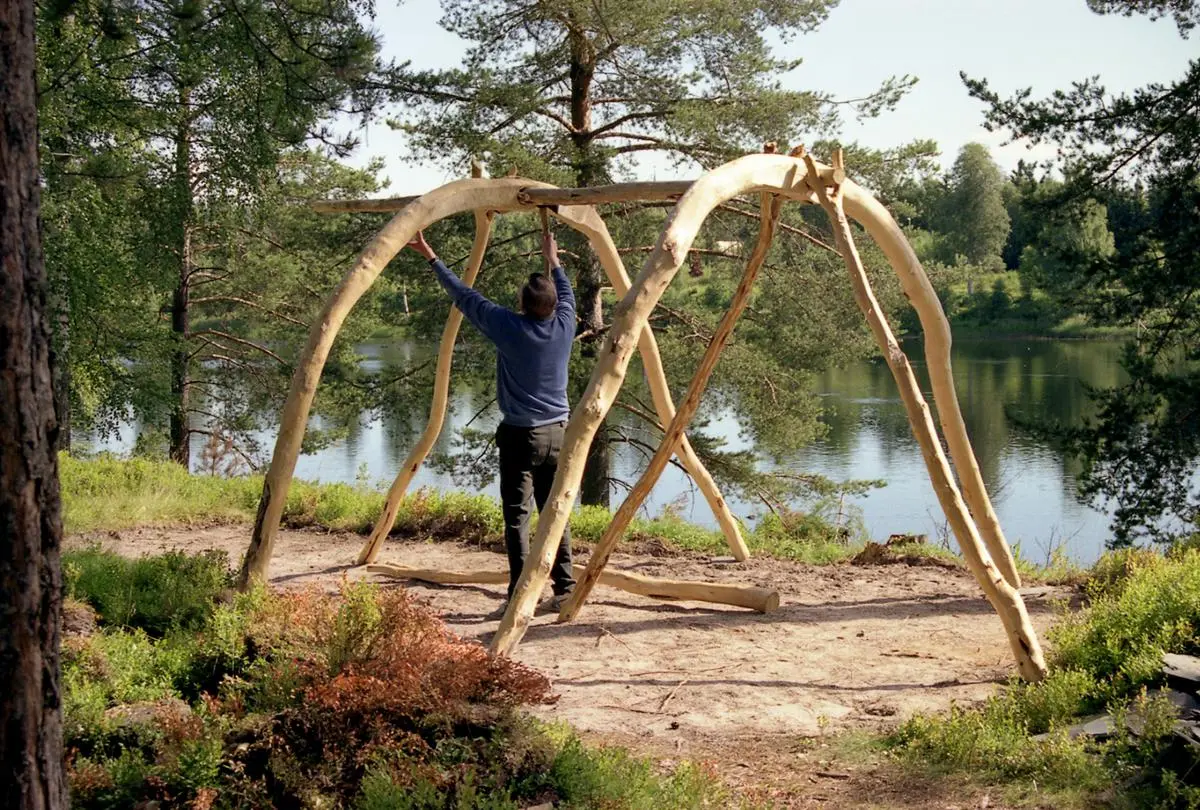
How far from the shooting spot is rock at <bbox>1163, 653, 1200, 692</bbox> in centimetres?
472

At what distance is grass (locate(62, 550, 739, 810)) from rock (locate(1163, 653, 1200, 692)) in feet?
6.85

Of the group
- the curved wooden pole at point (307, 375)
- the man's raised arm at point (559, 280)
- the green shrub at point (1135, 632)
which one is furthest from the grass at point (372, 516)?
the curved wooden pole at point (307, 375)

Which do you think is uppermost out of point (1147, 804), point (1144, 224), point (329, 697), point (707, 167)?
point (707, 167)

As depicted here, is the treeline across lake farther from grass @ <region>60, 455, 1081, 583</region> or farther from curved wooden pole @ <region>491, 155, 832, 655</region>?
curved wooden pole @ <region>491, 155, 832, 655</region>

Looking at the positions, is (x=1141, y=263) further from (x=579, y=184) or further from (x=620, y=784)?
(x=620, y=784)

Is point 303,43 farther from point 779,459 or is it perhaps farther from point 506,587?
point 779,459

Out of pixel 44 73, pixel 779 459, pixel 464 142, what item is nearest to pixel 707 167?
pixel 464 142

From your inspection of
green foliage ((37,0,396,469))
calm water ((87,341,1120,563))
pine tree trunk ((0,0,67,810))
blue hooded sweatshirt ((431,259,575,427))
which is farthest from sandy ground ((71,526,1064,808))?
calm water ((87,341,1120,563))

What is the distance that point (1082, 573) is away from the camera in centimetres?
803

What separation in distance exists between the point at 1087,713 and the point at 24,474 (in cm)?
434

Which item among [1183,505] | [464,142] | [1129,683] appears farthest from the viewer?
[464,142]

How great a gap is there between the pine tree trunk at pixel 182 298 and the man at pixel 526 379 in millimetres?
7031

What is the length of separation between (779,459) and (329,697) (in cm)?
1252

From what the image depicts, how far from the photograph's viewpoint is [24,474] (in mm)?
2953
